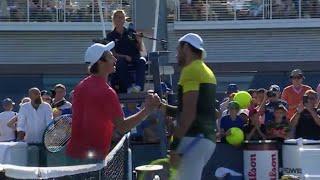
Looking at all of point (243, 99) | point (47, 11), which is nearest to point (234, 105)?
point (243, 99)

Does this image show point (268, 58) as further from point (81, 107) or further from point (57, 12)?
point (81, 107)

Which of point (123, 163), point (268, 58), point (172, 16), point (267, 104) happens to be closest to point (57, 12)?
point (172, 16)

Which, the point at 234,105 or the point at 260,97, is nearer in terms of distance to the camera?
the point at 234,105

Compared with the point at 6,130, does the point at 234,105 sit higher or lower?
higher

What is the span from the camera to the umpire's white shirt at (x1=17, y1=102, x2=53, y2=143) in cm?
1332

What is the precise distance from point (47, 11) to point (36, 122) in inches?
707

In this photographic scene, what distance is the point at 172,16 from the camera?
30688 millimetres

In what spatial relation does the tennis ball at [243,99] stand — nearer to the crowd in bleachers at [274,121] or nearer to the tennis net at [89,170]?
the crowd in bleachers at [274,121]

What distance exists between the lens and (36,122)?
44.1 feet

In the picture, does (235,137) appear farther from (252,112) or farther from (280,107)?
(280,107)

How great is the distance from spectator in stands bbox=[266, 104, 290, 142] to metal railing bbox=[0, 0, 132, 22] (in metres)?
17.1

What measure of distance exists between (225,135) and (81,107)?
6940 mm

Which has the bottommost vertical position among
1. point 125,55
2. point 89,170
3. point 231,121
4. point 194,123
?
point 231,121

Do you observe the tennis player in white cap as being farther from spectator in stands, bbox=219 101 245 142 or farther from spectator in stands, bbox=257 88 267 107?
spectator in stands, bbox=257 88 267 107
